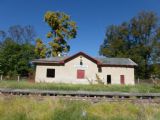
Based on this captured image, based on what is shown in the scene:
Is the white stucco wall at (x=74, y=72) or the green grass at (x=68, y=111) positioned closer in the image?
Result: the green grass at (x=68, y=111)

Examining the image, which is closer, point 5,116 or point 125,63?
point 5,116

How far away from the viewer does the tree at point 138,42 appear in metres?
51.9

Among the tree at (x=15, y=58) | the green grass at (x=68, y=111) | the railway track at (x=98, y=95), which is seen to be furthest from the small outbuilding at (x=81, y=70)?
the green grass at (x=68, y=111)

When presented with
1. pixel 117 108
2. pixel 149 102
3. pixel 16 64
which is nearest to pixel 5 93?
pixel 117 108

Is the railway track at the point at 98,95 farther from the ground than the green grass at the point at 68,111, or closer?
farther from the ground

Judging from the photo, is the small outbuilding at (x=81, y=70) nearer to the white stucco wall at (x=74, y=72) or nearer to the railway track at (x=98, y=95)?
the white stucco wall at (x=74, y=72)

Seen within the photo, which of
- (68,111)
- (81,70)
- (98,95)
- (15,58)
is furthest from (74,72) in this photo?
(68,111)

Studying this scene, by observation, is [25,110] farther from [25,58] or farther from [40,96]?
[25,58]

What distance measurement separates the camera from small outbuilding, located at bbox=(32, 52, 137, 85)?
110ft

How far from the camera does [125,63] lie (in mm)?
35000

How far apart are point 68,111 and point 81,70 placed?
24.5 meters

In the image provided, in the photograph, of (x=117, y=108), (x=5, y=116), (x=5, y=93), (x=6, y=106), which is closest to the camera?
(x=5, y=116)

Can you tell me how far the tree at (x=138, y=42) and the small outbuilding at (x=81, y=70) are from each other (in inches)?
682

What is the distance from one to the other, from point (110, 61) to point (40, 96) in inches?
875
